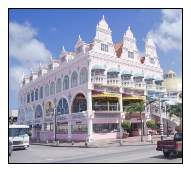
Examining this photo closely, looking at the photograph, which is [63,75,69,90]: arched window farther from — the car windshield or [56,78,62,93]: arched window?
the car windshield

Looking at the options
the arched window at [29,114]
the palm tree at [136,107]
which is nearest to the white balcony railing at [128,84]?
the palm tree at [136,107]

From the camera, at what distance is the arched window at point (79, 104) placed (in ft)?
127

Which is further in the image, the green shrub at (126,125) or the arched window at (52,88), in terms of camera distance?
the arched window at (52,88)

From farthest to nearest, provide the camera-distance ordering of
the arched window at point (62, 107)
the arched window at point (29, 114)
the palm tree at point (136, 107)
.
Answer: the arched window at point (29, 114)
the arched window at point (62, 107)
the palm tree at point (136, 107)

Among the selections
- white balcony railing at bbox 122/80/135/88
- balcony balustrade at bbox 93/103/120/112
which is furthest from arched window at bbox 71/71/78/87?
white balcony railing at bbox 122/80/135/88

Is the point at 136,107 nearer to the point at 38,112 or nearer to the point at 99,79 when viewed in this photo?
the point at 99,79

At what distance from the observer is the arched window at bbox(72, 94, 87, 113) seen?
127 ft

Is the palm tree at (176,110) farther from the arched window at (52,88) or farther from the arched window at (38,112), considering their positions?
the arched window at (38,112)

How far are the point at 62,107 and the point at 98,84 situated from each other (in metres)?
6.59

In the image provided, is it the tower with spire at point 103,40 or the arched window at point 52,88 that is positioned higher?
the tower with spire at point 103,40

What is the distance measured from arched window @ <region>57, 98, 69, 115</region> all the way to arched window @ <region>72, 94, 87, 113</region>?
1.34m

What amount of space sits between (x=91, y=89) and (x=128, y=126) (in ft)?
18.5
